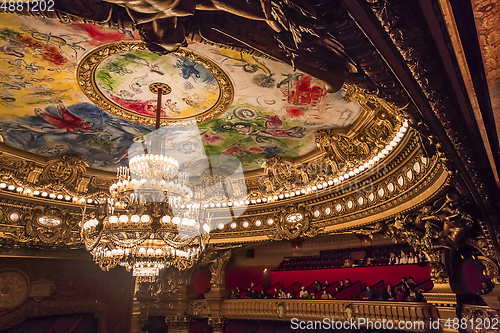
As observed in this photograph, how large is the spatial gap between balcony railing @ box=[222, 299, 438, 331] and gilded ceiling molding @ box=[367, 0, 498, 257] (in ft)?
19.3

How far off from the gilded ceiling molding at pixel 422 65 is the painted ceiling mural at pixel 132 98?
154 inches

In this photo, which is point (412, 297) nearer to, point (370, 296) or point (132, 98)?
point (370, 296)

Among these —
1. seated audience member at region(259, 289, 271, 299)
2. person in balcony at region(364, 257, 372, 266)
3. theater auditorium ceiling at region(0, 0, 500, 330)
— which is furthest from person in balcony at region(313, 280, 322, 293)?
theater auditorium ceiling at region(0, 0, 500, 330)

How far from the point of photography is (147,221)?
618 centimetres

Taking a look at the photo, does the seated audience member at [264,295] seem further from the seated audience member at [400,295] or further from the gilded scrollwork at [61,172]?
the gilded scrollwork at [61,172]

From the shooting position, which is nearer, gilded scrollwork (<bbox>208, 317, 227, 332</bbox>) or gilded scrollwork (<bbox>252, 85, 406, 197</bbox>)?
gilded scrollwork (<bbox>252, 85, 406, 197</bbox>)

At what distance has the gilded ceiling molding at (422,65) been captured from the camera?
1.93 meters

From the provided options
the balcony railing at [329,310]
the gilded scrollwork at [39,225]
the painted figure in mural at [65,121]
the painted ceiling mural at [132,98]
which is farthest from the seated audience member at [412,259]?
the gilded scrollwork at [39,225]

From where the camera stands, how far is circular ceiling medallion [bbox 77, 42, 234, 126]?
20.3ft

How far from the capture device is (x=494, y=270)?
609 cm

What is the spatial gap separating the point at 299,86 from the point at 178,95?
9.98 ft

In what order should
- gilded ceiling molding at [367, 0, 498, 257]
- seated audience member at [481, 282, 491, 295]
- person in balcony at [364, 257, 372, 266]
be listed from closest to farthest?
gilded ceiling molding at [367, 0, 498, 257]
seated audience member at [481, 282, 491, 295]
person in balcony at [364, 257, 372, 266]

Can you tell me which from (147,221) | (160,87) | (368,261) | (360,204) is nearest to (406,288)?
(368,261)

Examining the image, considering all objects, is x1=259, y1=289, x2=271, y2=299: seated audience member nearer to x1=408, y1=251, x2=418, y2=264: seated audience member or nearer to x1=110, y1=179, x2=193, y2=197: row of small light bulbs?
x1=408, y1=251, x2=418, y2=264: seated audience member
